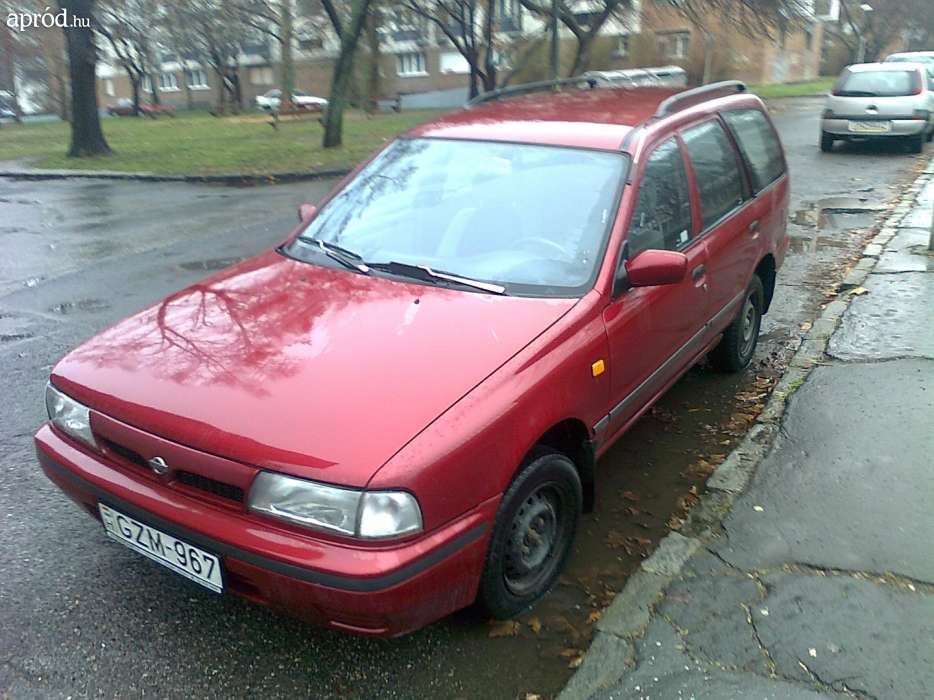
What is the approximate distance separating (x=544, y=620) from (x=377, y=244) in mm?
1768

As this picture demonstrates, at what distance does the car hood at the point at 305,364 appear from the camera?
241cm

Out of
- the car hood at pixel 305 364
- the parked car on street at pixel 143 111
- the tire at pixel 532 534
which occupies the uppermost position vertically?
the parked car on street at pixel 143 111

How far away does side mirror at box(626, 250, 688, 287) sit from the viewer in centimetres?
328

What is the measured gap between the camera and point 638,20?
31703 mm

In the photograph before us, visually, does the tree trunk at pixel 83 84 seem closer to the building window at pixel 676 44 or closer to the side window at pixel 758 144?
the side window at pixel 758 144

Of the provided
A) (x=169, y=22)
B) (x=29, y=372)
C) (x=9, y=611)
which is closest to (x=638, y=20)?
(x=169, y=22)

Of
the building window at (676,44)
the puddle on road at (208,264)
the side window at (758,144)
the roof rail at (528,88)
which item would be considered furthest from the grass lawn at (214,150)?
the building window at (676,44)

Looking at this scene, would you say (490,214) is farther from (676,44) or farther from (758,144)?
(676,44)

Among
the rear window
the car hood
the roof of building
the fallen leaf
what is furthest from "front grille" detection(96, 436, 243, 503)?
the rear window

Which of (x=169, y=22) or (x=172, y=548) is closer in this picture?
(x=172, y=548)

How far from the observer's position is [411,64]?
63844 millimetres

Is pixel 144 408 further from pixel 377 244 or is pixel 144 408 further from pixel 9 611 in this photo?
pixel 377 244

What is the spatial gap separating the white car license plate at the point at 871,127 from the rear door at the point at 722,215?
12291mm

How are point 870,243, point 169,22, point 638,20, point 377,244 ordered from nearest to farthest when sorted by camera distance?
point 377,244, point 870,243, point 638,20, point 169,22
